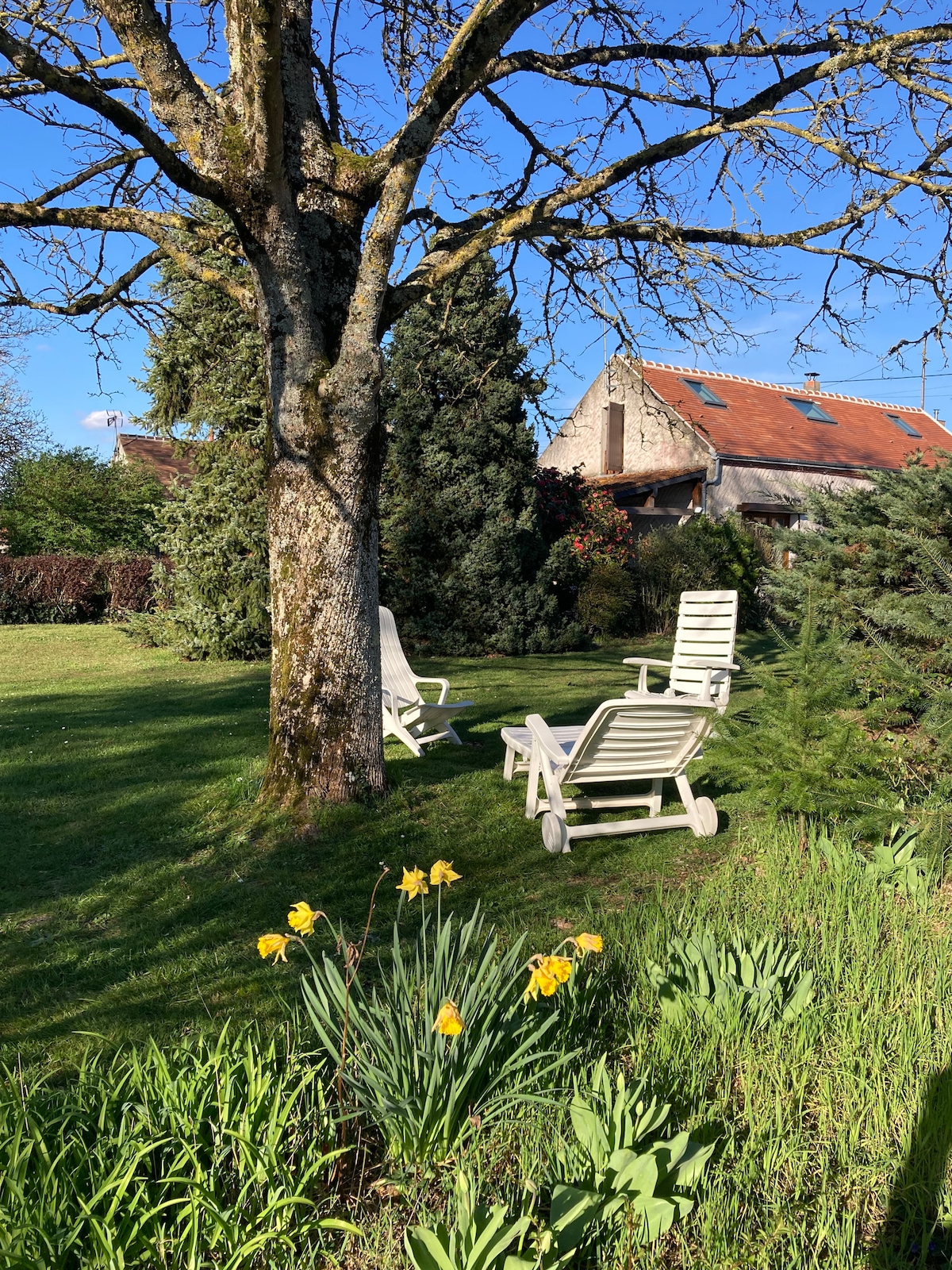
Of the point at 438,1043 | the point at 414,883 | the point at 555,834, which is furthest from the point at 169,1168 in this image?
the point at 555,834

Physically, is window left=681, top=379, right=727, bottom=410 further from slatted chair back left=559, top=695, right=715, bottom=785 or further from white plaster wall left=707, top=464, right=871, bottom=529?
slatted chair back left=559, top=695, right=715, bottom=785

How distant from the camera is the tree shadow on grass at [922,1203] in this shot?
6.63ft

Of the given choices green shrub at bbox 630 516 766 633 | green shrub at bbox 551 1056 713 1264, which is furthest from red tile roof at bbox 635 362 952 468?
green shrub at bbox 551 1056 713 1264

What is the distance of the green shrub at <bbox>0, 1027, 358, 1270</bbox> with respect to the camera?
1.74m

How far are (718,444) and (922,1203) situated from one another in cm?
2328

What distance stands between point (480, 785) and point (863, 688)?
2.60 meters

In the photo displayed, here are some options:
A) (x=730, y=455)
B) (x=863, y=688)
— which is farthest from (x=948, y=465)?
(x=730, y=455)

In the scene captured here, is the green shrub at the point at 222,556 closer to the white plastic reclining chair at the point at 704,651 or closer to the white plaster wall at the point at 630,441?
the white plastic reclining chair at the point at 704,651

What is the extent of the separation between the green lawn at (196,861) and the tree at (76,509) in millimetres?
15054

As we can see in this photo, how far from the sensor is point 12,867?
509 cm

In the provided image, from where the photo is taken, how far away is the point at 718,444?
2389cm

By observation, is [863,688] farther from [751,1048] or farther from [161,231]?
[161,231]

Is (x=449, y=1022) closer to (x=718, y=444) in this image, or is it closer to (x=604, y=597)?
(x=604, y=597)

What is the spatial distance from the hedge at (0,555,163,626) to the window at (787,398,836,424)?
21.0 m
